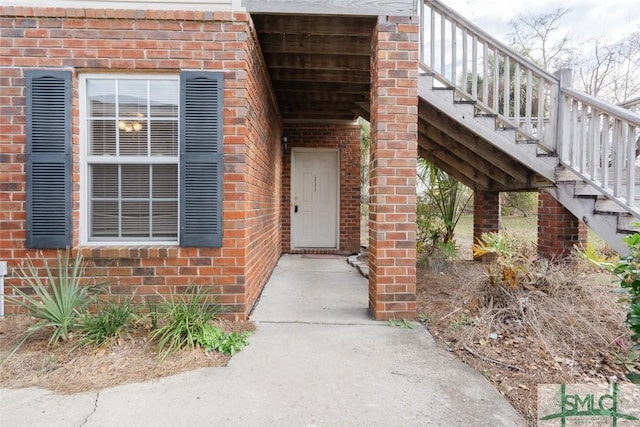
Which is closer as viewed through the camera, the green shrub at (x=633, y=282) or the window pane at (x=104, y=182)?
the green shrub at (x=633, y=282)

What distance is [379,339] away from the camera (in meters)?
2.80

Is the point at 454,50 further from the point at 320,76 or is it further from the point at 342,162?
the point at 342,162

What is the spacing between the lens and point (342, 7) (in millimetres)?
3150

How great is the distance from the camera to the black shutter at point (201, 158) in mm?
2975

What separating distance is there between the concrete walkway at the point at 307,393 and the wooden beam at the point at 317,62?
10.1 ft

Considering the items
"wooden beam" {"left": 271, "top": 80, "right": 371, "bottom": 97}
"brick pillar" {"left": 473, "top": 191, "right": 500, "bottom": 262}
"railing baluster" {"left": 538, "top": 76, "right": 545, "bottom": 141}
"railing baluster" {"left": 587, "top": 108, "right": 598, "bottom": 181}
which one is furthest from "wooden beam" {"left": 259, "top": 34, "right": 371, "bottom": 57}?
"brick pillar" {"left": 473, "top": 191, "right": 500, "bottom": 262}

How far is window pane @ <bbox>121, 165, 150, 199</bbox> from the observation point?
3125 mm

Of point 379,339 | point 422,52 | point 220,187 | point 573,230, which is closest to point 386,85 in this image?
point 422,52

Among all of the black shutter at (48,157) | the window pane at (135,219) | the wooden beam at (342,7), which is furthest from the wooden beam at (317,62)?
the window pane at (135,219)

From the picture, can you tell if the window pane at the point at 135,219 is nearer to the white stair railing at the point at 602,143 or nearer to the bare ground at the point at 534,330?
the bare ground at the point at 534,330

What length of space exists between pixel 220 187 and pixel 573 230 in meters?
4.66

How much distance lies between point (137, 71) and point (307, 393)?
9.51 feet

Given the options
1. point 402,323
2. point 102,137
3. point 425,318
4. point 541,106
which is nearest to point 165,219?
point 102,137

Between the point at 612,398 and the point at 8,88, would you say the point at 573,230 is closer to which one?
the point at 612,398
